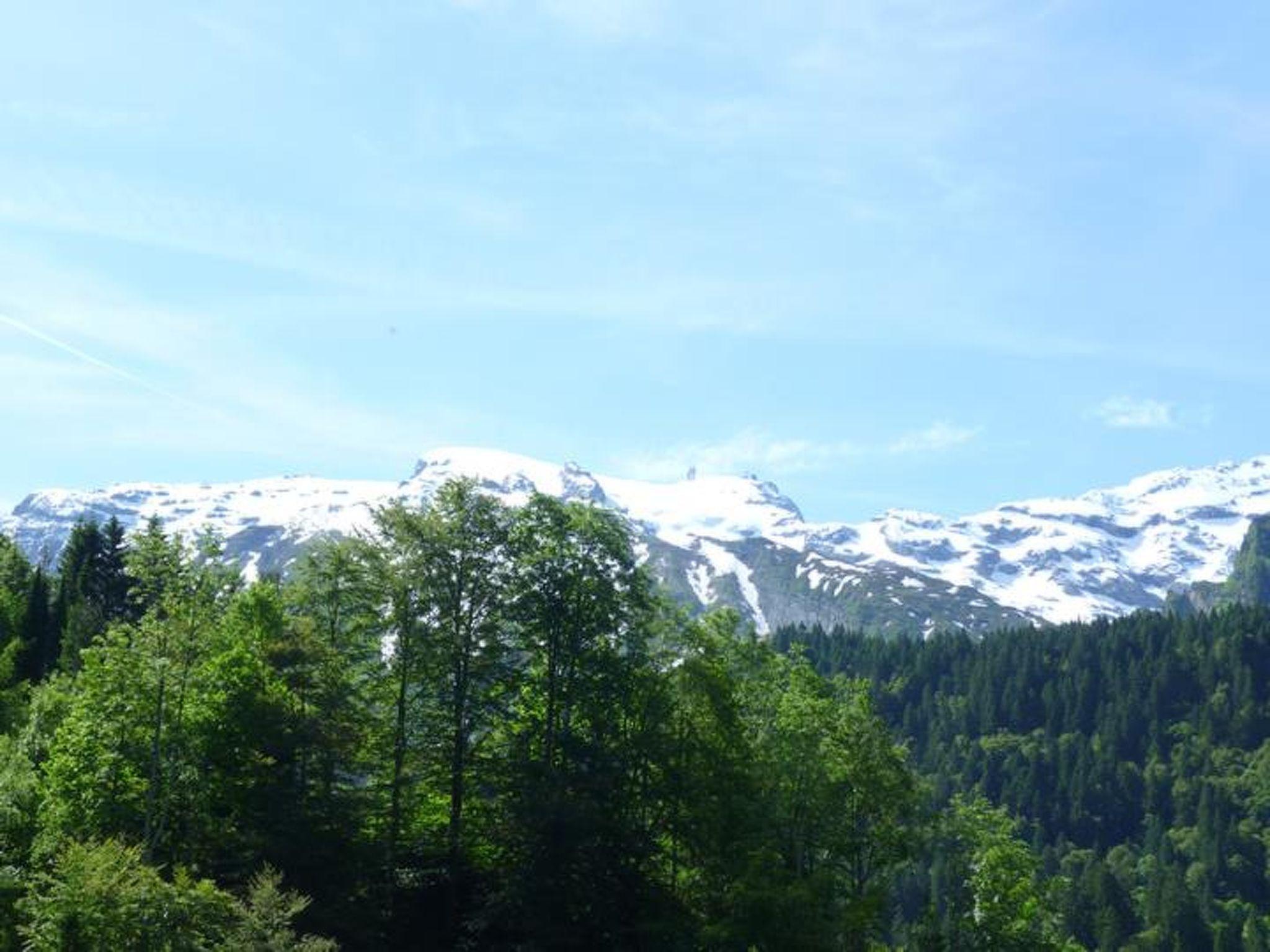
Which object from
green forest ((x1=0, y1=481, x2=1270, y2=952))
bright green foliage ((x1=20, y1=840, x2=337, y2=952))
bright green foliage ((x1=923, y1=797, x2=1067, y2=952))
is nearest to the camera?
bright green foliage ((x1=20, y1=840, x2=337, y2=952))

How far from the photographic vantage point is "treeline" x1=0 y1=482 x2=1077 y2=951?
173ft

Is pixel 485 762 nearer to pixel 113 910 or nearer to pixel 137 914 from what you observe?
pixel 137 914

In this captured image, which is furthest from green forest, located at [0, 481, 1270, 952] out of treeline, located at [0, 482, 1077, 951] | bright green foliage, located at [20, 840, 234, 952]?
bright green foliage, located at [20, 840, 234, 952]

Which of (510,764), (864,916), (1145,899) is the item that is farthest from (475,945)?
(1145,899)

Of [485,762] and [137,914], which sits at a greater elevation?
[485,762]

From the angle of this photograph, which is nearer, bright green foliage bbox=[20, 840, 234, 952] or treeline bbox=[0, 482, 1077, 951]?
bright green foliage bbox=[20, 840, 234, 952]

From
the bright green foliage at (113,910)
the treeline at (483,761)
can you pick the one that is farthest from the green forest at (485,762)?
the bright green foliage at (113,910)

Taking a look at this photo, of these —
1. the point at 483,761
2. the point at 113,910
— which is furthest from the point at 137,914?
the point at 483,761

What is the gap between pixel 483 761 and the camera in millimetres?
58375

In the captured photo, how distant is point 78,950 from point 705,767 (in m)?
26.3

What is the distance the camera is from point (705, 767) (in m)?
57.2

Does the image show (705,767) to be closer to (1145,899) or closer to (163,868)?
(163,868)

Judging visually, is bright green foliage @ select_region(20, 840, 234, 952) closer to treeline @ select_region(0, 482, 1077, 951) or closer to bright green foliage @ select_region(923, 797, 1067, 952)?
treeline @ select_region(0, 482, 1077, 951)

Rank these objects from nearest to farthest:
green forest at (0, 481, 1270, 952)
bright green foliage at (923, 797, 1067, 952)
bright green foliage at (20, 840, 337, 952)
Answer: bright green foliage at (20, 840, 337, 952), green forest at (0, 481, 1270, 952), bright green foliage at (923, 797, 1067, 952)
